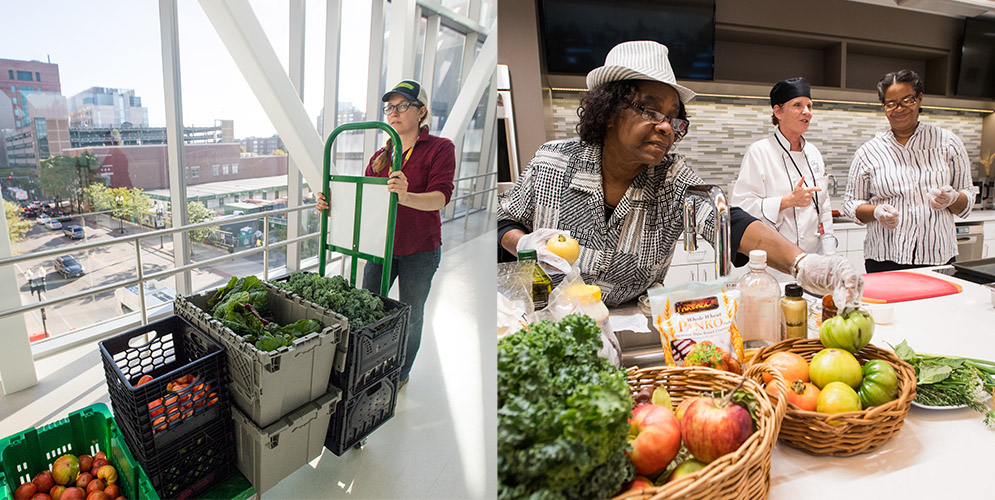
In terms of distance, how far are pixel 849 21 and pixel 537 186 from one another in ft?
10.4

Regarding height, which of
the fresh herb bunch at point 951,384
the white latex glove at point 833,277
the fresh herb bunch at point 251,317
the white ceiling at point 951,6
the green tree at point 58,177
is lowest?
the fresh herb bunch at point 251,317

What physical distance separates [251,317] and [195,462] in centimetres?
38

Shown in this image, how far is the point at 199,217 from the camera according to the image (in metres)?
1.29

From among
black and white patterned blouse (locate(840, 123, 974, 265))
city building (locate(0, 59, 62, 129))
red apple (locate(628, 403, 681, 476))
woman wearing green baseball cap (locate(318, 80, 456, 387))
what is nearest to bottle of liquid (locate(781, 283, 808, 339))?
red apple (locate(628, 403, 681, 476))

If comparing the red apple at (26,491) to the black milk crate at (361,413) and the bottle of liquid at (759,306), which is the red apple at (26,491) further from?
the bottle of liquid at (759,306)

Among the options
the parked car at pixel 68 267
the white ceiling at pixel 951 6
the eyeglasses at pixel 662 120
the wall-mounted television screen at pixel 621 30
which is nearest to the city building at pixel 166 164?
the parked car at pixel 68 267

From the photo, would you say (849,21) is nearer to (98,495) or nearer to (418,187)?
(418,187)

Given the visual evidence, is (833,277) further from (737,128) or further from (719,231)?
(737,128)

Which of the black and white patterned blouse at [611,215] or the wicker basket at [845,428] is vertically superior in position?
the black and white patterned blouse at [611,215]

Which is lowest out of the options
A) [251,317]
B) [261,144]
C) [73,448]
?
[73,448]

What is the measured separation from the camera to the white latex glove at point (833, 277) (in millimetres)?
896

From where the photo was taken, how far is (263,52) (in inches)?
44.4

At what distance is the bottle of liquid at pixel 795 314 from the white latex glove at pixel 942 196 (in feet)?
5.49

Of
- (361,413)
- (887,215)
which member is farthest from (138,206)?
(887,215)
